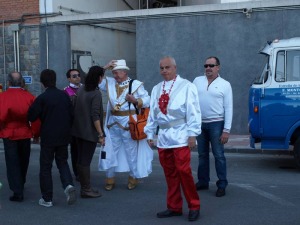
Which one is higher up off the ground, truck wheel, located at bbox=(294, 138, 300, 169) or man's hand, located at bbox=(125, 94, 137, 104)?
man's hand, located at bbox=(125, 94, 137, 104)

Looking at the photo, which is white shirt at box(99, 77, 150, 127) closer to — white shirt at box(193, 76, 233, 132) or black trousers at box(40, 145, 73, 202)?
white shirt at box(193, 76, 233, 132)

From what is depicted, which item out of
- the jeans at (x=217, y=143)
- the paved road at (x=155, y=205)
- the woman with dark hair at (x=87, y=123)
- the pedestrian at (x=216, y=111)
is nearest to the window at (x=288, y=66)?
the paved road at (x=155, y=205)

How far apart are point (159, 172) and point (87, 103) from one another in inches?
107

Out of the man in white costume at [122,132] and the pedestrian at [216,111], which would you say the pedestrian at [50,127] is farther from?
the pedestrian at [216,111]

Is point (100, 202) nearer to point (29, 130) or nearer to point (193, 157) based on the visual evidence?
point (29, 130)

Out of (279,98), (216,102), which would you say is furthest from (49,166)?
(279,98)

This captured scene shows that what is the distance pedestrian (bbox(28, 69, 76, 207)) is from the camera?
6879 millimetres

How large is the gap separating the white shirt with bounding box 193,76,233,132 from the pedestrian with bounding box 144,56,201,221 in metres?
1.18

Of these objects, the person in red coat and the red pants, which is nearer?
the red pants

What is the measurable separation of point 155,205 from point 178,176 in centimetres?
94

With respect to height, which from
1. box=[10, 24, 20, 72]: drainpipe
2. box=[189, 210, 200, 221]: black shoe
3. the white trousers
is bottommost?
box=[189, 210, 200, 221]: black shoe

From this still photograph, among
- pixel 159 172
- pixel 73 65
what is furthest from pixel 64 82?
pixel 159 172

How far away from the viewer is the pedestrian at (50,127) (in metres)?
6.88

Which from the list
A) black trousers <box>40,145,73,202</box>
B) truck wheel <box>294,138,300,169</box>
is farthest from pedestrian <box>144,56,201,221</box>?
truck wheel <box>294,138,300,169</box>
